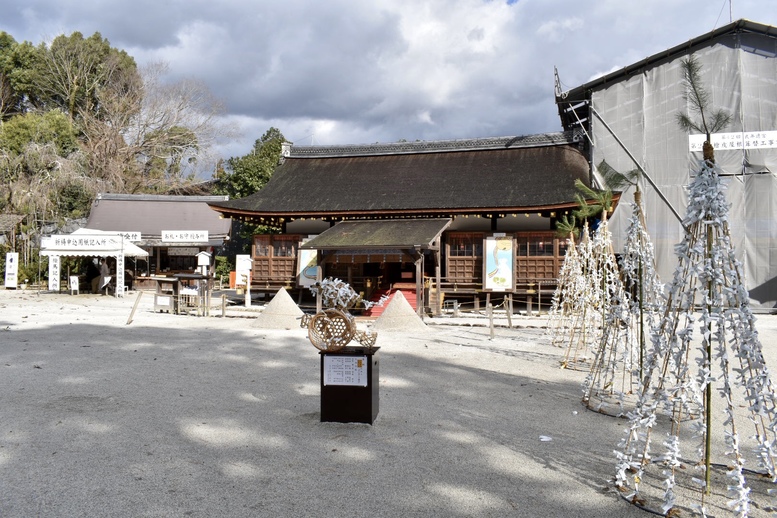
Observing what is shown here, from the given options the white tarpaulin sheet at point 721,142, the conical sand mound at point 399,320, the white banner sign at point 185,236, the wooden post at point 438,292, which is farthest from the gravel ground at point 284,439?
the white banner sign at point 185,236

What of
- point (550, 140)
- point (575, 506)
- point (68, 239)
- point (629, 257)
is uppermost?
point (550, 140)

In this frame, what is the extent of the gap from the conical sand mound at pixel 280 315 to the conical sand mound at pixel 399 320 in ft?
6.59

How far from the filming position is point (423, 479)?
4.31 meters

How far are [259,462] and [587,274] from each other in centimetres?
673

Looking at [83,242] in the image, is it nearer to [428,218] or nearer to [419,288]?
[428,218]

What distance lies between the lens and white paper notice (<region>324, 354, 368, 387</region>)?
567 centimetres

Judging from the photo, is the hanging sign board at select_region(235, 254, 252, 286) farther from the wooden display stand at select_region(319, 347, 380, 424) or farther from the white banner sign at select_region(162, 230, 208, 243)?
the wooden display stand at select_region(319, 347, 380, 424)

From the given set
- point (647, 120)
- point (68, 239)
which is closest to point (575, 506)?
point (647, 120)

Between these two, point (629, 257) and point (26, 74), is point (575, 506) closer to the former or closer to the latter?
point (629, 257)

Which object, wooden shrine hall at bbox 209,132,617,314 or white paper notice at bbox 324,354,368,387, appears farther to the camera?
wooden shrine hall at bbox 209,132,617,314

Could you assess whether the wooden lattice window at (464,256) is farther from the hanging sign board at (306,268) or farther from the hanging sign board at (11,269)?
the hanging sign board at (11,269)

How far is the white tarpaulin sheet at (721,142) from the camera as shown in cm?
1870

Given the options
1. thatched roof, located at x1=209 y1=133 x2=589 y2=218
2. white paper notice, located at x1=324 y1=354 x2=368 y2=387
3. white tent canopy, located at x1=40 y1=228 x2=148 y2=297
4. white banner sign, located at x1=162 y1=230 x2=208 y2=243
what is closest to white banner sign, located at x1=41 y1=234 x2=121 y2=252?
white tent canopy, located at x1=40 y1=228 x2=148 y2=297

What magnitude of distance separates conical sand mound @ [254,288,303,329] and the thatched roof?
646cm
